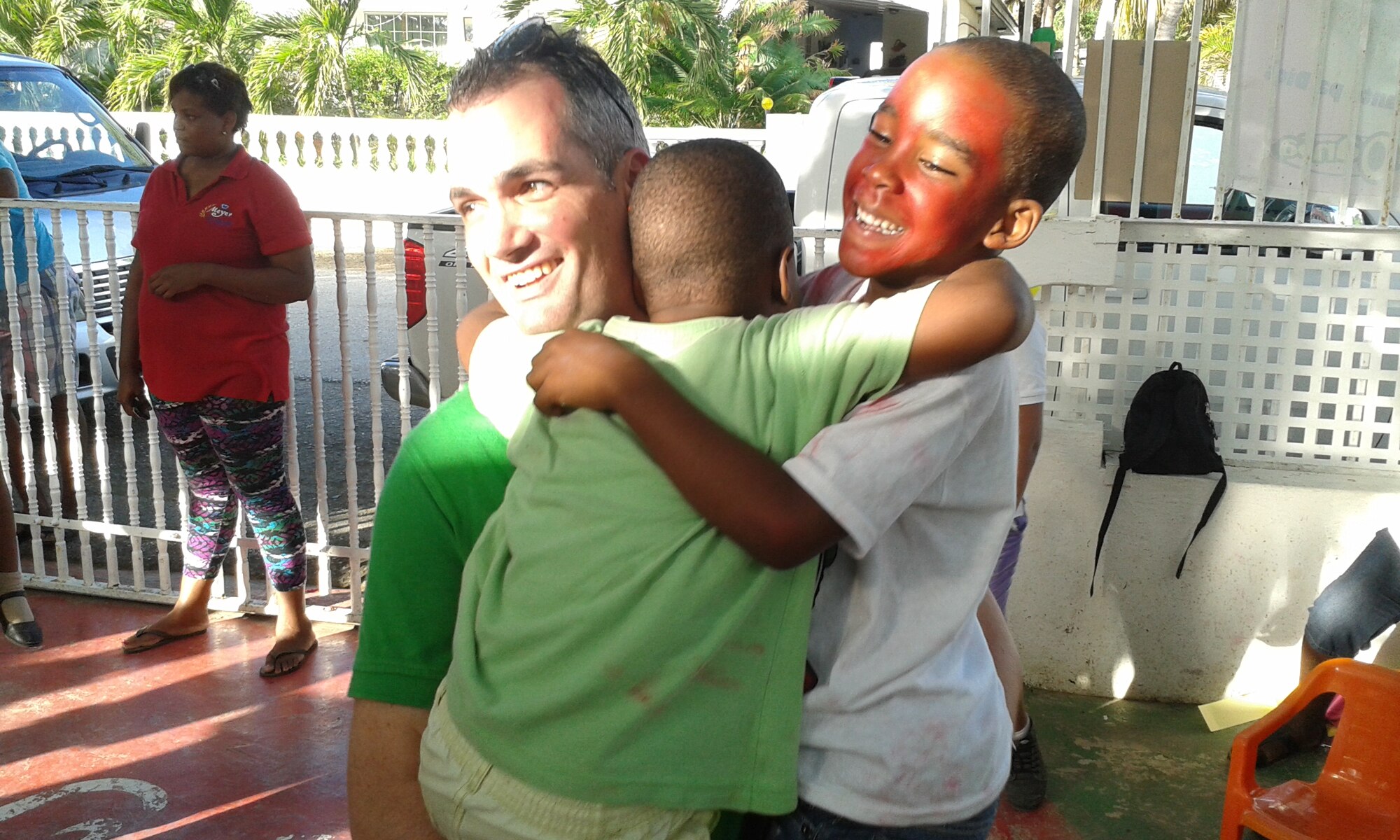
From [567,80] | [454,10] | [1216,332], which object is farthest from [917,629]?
[454,10]

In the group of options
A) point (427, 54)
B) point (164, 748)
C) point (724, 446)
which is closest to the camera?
point (724, 446)

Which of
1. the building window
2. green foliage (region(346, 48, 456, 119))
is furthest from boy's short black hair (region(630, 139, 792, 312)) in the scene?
the building window

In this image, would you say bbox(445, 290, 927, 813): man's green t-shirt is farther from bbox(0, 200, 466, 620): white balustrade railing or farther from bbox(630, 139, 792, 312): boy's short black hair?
bbox(0, 200, 466, 620): white balustrade railing

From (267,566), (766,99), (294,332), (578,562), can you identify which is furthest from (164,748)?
(766,99)

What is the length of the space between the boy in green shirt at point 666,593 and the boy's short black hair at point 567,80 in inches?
15.8

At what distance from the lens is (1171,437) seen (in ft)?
13.6

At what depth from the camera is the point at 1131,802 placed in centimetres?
373

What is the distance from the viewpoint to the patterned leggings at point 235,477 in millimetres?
4352

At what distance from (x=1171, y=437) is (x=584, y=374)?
3397mm

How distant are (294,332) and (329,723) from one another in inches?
304

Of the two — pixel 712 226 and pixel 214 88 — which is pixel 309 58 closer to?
pixel 214 88

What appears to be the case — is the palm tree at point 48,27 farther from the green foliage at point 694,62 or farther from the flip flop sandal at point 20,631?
the flip flop sandal at point 20,631

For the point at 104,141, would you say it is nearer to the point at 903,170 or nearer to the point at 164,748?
→ the point at 164,748

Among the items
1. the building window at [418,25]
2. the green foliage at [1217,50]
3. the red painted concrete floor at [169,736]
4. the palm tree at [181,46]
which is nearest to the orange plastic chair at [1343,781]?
the red painted concrete floor at [169,736]
